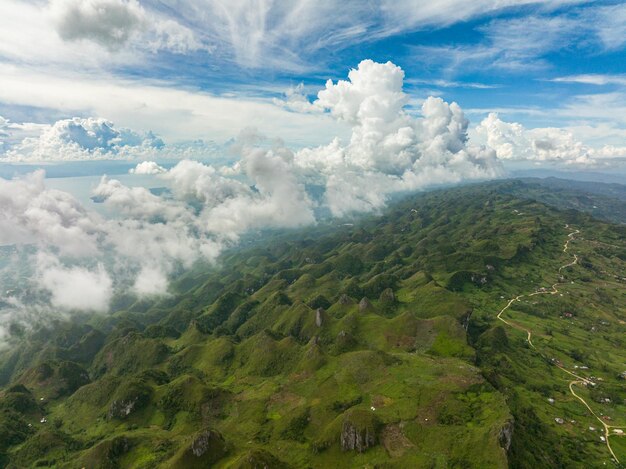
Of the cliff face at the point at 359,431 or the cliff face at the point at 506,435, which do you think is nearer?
the cliff face at the point at 506,435

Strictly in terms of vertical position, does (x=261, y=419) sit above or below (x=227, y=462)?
below

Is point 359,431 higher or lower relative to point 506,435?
lower

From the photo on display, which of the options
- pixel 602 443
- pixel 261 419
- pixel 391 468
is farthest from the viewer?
pixel 261 419

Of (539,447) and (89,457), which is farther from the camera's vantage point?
(89,457)

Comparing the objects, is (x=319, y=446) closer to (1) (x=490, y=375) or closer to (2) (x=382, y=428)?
(2) (x=382, y=428)

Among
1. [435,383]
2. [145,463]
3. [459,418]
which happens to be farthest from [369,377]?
[145,463]

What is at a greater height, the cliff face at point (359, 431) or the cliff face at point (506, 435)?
the cliff face at point (506, 435)

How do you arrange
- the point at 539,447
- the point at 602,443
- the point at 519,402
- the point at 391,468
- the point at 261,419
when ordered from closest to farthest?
the point at 391,468 < the point at 539,447 < the point at 602,443 < the point at 519,402 < the point at 261,419

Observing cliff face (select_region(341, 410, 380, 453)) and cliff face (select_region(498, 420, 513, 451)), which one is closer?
cliff face (select_region(498, 420, 513, 451))

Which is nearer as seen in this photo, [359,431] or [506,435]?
[506,435]

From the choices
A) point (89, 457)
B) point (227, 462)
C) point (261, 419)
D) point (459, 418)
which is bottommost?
point (89, 457)

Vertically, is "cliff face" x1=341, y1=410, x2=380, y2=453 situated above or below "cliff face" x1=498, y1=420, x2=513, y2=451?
below
